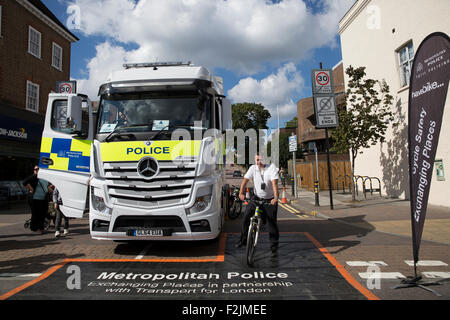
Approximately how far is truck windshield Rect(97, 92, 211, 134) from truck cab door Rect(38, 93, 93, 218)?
72 cm

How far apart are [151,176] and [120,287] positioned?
1.71m

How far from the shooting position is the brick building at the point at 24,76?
14.5 metres

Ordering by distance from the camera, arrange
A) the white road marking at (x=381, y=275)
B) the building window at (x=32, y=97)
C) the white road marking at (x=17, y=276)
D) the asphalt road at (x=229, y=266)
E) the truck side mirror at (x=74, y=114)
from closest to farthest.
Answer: the asphalt road at (x=229, y=266) → the white road marking at (x=381, y=275) → the white road marking at (x=17, y=276) → the truck side mirror at (x=74, y=114) → the building window at (x=32, y=97)

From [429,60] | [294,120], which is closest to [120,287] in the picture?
[429,60]

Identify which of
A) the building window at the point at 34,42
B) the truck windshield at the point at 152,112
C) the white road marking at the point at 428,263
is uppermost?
the building window at the point at 34,42

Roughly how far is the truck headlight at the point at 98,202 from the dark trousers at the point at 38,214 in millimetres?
3329

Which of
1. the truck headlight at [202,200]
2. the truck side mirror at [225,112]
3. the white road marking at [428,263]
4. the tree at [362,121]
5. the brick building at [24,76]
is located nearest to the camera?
the white road marking at [428,263]

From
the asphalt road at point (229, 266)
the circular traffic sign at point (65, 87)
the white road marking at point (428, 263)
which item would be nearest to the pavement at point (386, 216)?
the asphalt road at point (229, 266)

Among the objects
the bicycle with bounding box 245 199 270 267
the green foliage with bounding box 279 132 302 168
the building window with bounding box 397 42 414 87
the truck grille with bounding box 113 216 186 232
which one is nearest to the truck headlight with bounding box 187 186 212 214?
the truck grille with bounding box 113 216 186 232

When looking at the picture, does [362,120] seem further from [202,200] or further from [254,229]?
[202,200]

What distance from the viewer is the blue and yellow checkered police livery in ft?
18.9

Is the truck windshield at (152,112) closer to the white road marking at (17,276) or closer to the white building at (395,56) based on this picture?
the white road marking at (17,276)

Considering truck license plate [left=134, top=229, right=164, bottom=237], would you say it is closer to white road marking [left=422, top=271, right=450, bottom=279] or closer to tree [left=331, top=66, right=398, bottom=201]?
white road marking [left=422, top=271, right=450, bottom=279]

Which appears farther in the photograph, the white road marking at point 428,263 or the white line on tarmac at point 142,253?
the white line on tarmac at point 142,253
